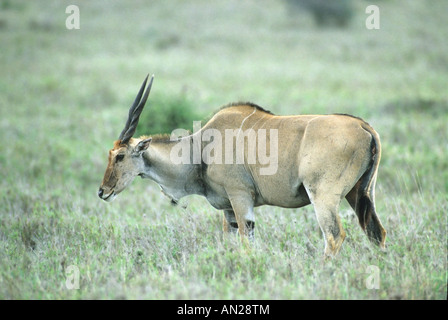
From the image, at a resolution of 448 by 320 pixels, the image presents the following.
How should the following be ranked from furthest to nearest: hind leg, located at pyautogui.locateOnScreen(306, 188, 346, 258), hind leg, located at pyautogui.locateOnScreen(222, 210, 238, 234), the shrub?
the shrub < hind leg, located at pyautogui.locateOnScreen(222, 210, 238, 234) < hind leg, located at pyautogui.locateOnScreen(306, 188, 346, 258)

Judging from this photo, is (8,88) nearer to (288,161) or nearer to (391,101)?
(391,101)

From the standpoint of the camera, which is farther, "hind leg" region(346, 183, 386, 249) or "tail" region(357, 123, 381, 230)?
"hind leg" region(346, 183, 386, 249)

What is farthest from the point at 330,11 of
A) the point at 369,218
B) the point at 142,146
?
the point at 369,218

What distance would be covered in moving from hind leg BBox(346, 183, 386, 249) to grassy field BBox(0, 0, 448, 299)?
0.12 m

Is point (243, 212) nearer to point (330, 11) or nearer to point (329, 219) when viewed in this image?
point (329, 219)

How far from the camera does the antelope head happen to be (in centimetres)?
657

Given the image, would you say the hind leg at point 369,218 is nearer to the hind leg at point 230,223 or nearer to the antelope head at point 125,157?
the hind leg at point 230,223

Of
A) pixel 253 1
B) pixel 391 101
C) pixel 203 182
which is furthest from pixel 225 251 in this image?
pixel 253 1

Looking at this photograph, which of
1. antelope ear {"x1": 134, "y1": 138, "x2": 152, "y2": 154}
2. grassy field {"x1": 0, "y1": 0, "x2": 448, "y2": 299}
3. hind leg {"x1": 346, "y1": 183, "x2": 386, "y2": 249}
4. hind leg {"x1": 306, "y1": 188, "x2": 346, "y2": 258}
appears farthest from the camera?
antelope ear {"x1": 134, "y1": 138, "x2": 152, "y2": 154}

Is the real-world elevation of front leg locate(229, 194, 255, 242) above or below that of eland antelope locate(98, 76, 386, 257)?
below

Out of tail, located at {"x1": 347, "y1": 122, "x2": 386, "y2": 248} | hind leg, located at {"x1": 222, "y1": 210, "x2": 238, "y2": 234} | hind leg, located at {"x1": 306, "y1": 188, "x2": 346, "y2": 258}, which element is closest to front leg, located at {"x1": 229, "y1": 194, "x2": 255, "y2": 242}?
hind leg, located at {"x1": 222, "y1": 210, "x2": 238, "y2": 234}

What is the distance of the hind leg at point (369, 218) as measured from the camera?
605 centimetres

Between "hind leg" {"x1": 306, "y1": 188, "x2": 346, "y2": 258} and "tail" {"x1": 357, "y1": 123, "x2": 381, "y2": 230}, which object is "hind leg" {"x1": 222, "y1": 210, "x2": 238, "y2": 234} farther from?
"tail" {"x1": 357, "y1": 123, "x2": 381, "y2": 230}

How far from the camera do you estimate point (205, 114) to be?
48.6ft
